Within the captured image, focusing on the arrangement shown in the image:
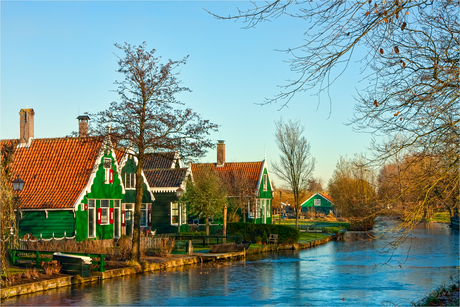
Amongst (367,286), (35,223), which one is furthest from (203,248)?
(367,286)

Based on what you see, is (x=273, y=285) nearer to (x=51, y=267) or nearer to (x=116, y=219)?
(x=51, y=267)

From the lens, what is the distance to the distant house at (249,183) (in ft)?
147

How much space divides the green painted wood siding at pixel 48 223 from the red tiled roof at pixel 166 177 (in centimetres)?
1284

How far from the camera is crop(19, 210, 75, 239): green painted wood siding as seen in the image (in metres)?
27.5

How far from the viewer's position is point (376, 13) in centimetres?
816

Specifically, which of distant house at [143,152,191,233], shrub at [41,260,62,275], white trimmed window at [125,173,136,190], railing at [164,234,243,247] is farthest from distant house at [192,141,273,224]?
shrub at [41,260,62,275]

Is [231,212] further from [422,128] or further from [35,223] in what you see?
[422,128]

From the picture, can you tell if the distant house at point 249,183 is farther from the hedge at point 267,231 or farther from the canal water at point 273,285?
the canal water at point 273,285

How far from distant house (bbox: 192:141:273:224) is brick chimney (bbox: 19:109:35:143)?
15143mm

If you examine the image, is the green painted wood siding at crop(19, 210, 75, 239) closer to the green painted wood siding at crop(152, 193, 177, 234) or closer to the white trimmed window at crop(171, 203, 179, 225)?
the green painted wood siding at crop(152, 193, 177, 234)

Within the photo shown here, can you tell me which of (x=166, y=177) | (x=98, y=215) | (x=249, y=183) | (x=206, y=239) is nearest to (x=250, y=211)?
(x=249, y=183)

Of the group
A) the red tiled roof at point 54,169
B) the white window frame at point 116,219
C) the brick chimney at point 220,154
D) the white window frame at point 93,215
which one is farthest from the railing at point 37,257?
the brick chimney at point 220,154

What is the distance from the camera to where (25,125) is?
104ft

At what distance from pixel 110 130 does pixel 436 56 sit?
14.8 meters
